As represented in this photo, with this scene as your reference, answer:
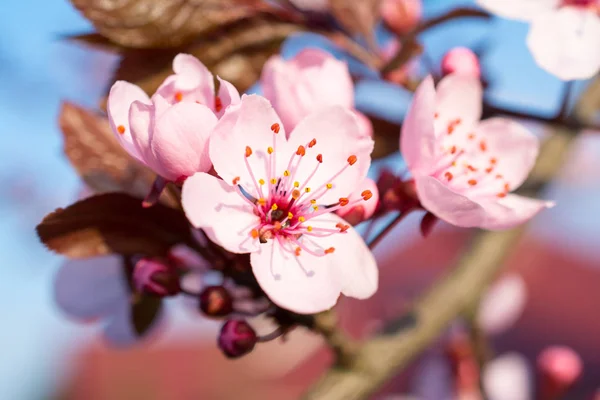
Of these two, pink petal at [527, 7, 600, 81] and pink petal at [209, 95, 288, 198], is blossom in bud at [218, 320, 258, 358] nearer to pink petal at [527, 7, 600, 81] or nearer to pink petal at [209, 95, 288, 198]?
pink petal at [209, 95, 288, 198]

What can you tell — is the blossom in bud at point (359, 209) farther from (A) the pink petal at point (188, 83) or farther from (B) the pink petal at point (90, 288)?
(B) the pink petal at point (90, 288)

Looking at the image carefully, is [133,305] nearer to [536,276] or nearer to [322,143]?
[322,143]

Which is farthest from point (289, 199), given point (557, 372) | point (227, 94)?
point (557, 372)

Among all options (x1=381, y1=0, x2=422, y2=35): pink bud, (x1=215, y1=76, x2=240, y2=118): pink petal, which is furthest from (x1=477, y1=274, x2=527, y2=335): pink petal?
(x1=215, y1=76, x2=240, y2=118): pink petal

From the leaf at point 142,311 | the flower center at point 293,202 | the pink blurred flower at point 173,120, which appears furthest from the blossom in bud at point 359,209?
the leaf at point 142,311

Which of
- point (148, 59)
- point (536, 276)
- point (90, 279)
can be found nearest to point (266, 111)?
point (148, 59)

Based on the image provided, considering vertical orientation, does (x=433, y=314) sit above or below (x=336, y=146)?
below

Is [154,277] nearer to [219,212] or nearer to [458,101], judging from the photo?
[219,212]
